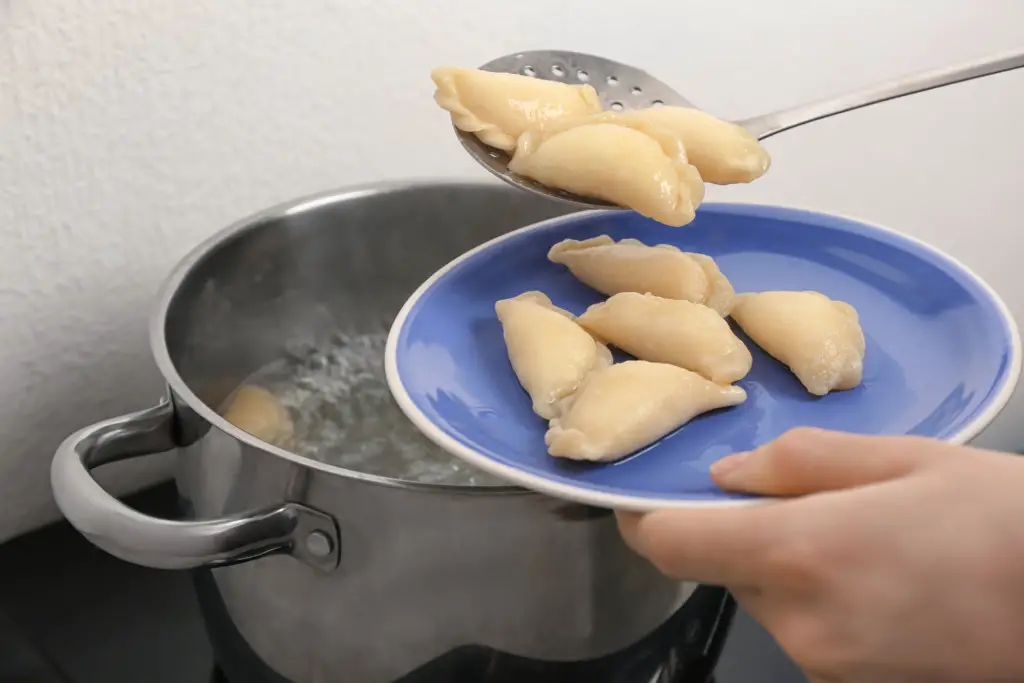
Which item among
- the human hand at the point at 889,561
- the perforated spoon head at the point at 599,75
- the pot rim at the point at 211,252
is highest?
the perforated spoon head at the point at 599,75

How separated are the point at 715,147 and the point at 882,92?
100mm

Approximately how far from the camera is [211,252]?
0.47m

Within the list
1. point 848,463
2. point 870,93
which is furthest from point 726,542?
point 870,93

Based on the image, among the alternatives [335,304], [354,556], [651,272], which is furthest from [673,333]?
[335,304]

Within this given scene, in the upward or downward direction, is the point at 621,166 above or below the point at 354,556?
above

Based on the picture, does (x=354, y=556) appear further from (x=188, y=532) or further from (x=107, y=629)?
(x=107, y=629)

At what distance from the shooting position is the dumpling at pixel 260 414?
49cm

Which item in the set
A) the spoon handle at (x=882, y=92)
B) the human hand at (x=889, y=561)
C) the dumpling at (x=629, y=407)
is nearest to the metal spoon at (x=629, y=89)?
the spoon handle at (x=882, y=92)

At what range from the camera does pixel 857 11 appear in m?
0.78

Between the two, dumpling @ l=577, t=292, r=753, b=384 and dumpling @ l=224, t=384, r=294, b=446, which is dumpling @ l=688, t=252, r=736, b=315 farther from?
dumpling @ l=224, t=384, r=294, b=446

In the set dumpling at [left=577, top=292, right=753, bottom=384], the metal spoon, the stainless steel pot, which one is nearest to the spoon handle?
the metal spoon

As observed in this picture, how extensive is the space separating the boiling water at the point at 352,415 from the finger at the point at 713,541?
21 centimetres

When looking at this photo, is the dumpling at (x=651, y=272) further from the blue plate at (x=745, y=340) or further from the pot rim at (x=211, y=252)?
the pot rim at (x=211, y=252)

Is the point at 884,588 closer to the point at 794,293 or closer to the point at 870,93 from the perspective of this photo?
the point at 794,293
